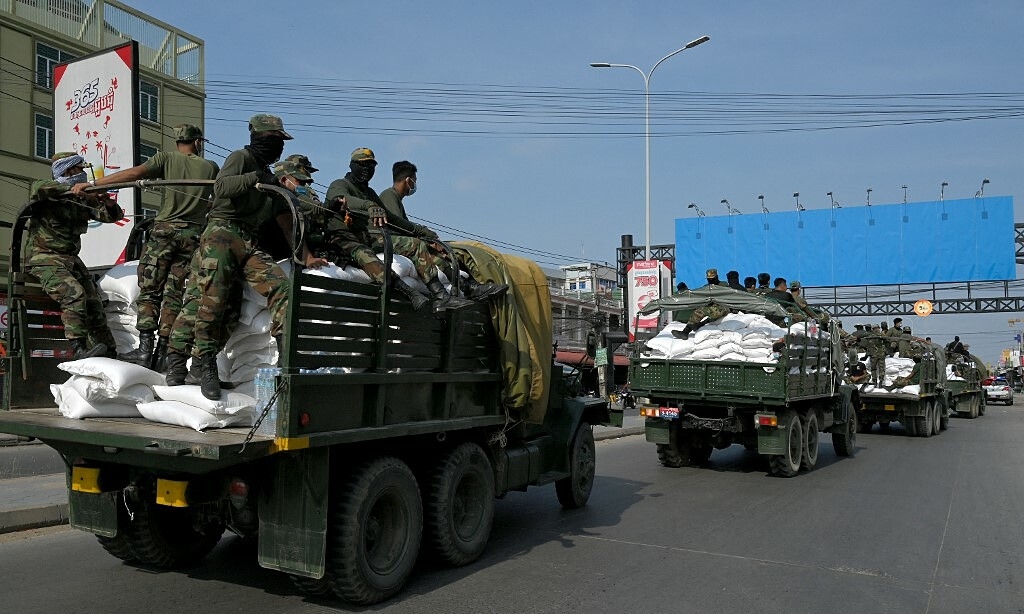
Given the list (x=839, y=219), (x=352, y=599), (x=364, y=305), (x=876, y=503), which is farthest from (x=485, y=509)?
(x=839, y=219)

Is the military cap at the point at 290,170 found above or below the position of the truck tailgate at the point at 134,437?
above

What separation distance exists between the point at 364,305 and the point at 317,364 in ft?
1.79

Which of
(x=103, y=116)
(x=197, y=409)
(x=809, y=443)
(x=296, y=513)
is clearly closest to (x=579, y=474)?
(x=296, y=513)

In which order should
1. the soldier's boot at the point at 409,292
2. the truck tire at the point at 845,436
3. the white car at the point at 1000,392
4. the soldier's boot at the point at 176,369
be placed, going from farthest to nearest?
the white car at the point at 1000,392 < the truck tire at the point at 845,436 < the soldier's boot at the point at 409,292 < the soldier's boot at the point at 176,369

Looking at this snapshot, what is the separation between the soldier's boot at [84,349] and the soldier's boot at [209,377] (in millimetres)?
1005

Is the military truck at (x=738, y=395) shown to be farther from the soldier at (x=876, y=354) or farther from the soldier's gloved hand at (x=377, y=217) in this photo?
the soldier's gloved hand at (x=377, y=217)

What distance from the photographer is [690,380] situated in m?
10.8

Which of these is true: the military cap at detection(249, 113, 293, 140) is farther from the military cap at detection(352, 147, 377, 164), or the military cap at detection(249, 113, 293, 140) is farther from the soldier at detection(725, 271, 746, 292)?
the soldier at detection(725, 271, 746, 292)

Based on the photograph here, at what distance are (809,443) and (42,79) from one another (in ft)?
84.5

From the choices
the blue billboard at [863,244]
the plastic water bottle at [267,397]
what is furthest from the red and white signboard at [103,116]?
the blue billboard at [863,244]

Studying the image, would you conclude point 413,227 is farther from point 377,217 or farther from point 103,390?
point 103,390

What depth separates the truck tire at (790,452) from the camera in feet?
34.5

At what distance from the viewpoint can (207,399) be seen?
4488 millimetres

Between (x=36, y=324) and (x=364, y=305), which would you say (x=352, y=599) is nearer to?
(x=364, y=305)
